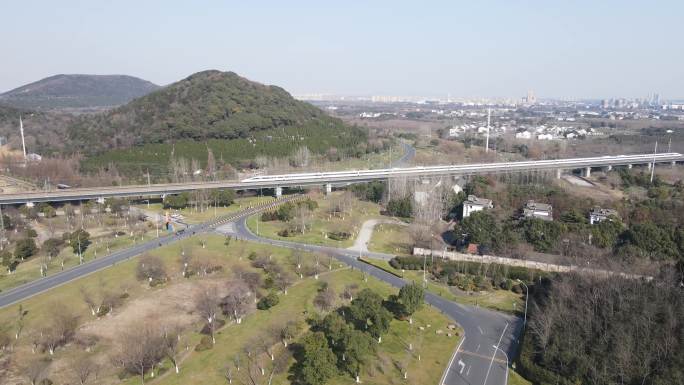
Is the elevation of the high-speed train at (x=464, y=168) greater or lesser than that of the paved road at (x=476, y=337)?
greater

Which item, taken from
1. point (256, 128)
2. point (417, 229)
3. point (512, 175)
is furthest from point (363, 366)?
point (256, 128)

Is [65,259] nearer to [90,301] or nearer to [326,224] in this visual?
[90,301]

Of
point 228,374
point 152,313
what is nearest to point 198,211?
point 152,313

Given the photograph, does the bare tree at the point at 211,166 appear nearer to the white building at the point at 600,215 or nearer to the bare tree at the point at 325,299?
the bare tree at the point at 325,299

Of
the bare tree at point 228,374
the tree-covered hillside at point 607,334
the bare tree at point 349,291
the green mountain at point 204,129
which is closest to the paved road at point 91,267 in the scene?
the bare tree at point 228,374

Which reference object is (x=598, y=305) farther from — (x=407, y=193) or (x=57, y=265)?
(x=57, y=265)

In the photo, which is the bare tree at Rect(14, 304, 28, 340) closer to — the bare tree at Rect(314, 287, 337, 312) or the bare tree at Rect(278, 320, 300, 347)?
the bare tree at Rect(278, 320, 300, 347)
